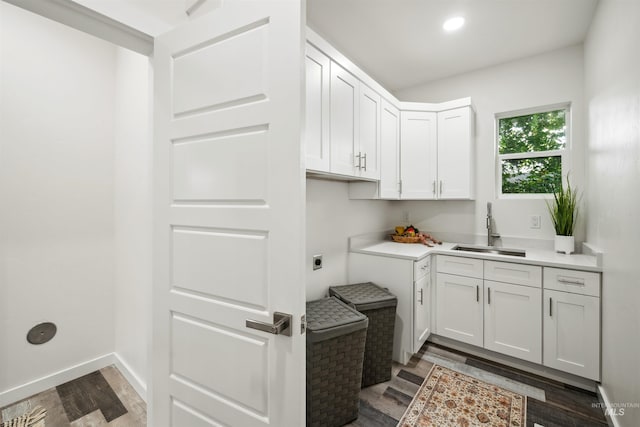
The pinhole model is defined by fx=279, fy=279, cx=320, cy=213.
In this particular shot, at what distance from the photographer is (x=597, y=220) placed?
6.64ft

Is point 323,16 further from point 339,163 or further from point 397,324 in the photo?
point 397,324

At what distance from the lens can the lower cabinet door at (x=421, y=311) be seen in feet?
7.50

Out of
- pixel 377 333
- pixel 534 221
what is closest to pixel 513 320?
pixel 534 221

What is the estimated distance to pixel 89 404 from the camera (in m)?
1.85

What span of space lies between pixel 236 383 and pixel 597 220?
2594 millimetres

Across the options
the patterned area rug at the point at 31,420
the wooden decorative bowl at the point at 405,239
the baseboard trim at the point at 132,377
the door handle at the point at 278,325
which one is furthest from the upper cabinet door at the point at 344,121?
the patterned area rug at the point at 31,420

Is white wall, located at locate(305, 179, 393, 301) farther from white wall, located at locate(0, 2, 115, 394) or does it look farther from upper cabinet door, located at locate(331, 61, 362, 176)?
white wall, located at locate(0, 2, 115, 394)

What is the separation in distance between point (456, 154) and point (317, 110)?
1.78 m

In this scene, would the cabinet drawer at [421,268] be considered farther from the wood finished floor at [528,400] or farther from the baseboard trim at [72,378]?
the baseboard trim at [72,378]

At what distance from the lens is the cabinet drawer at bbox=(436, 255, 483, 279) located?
7.86 ft

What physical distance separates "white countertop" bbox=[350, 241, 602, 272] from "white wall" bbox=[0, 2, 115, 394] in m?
2.20

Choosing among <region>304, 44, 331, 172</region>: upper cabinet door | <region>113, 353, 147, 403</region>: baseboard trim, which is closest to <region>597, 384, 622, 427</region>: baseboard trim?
<region>304, 44, 331, 172</region>: upper cabinet door

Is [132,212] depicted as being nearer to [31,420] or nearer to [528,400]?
[31,420]

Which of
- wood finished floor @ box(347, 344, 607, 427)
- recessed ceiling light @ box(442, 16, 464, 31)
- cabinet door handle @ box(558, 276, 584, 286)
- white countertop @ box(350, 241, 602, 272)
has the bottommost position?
wood finished floor @ box(347, 344, 607, 427)
